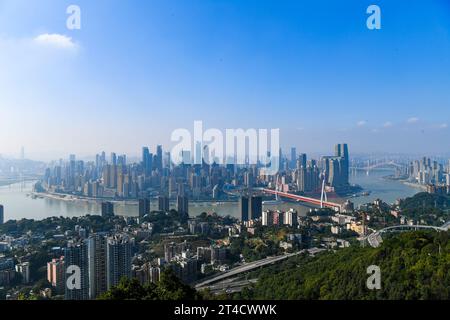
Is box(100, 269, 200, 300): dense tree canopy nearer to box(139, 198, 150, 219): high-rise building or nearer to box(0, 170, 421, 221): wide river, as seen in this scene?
box(0, 170, 421, 221): wide river

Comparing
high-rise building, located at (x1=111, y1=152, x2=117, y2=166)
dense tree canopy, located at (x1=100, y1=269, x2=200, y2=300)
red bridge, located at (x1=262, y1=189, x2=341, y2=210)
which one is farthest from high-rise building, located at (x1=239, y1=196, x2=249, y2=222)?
dense tree canopy, located at (x1=100, y1=269, x2=200, y2=300)

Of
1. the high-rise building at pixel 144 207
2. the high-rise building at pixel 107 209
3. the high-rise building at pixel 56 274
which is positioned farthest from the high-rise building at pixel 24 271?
the high-rise building at pixel 144 207

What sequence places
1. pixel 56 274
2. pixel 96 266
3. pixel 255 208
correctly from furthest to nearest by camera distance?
1. pixel 255 208
2. pixel 56 274
3. pixel 96 266

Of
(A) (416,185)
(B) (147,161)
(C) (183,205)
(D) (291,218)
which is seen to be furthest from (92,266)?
(A) (416,185)

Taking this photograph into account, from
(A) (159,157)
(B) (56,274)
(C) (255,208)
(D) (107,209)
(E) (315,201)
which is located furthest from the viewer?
(E) (315,201)

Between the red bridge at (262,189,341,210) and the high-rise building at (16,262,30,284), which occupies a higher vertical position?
the red bridge at (262,189,341,210)

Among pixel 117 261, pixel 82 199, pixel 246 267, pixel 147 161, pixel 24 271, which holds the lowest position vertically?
pixel 246 267

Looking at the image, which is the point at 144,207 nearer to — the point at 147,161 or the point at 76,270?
the point at 147,161
